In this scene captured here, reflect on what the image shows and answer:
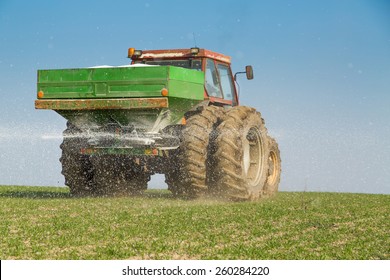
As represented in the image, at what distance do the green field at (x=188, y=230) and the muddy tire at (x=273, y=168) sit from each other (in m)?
2.71

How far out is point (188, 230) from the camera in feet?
33.5

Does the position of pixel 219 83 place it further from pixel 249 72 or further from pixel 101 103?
pixel 101 103

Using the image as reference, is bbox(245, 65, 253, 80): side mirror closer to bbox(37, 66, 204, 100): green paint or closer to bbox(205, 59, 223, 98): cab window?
bbox(205, 59, 223, 98): cab window

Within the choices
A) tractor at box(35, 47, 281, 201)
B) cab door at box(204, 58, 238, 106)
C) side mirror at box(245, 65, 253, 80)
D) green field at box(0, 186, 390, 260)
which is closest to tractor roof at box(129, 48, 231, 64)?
tractor at box(35, 47, 281, 201)

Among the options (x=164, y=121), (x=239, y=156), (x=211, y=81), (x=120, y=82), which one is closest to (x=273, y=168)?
(x=211, y=81)

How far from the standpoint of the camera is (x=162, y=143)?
588 inches

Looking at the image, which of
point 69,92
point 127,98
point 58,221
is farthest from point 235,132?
point 58,221

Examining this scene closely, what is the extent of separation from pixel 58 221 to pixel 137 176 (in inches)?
259

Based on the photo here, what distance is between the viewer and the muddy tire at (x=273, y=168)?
17.8 m

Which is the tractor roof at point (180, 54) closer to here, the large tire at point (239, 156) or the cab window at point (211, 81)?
the cab window at point (211, 81)

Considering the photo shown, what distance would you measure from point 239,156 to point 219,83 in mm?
2608

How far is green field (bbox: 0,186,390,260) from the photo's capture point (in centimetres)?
833

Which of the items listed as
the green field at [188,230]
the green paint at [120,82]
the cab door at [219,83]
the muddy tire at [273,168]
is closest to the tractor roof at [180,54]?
the cab door at [219,83]

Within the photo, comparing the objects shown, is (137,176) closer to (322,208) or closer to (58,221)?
(322,208)
